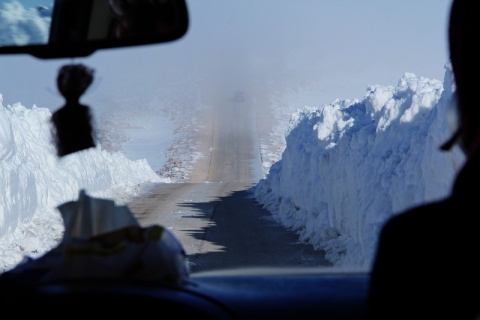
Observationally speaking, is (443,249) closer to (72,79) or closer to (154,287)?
(154,287)

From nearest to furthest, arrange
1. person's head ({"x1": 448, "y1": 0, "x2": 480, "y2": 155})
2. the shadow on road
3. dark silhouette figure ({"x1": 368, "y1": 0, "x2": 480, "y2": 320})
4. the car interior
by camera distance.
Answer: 1. dark silhouette figure ({"x1": 368, "y1": 0, "x2": 480, "y2": 320})
2. person's head ({"x1": 448, "y1": 0, "x2": 480, "y2": 155})
3. the car interior
4. the shadow on road

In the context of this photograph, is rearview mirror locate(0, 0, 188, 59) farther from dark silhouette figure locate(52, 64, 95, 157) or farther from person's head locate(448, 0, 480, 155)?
person's head locate(448, 0, 480, 155)

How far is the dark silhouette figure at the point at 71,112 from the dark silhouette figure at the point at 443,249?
3.99ft

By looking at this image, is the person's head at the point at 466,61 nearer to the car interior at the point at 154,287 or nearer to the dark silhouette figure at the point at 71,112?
the car interior at the point at 154,287

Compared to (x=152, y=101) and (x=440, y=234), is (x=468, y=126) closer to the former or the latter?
(x=440, y=234)

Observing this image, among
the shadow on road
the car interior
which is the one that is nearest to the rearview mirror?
the car interior

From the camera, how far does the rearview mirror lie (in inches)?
80.4

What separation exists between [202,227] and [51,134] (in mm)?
14808

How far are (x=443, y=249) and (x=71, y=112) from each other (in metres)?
1.34

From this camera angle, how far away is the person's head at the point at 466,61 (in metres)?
1.21

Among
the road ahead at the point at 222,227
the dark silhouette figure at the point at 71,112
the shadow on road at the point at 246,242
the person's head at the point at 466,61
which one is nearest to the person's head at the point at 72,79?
the dark silhouette figure at the point at 71,112

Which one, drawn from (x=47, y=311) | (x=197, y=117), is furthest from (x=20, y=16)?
(x=197, y=117)

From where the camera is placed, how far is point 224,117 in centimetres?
8256

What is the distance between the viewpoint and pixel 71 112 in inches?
88.4
